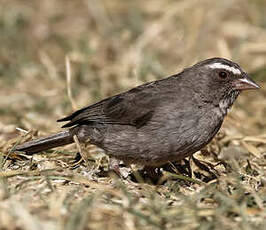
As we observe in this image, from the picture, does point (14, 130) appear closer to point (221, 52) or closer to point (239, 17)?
point (221, 52)

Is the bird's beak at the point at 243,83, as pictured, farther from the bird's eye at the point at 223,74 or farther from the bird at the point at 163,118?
the bird's eye at the point at 223,74

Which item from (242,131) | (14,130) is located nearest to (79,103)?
(14,130)

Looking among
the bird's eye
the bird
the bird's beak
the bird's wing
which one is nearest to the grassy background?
the bird

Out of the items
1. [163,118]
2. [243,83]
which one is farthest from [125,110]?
[243,83]

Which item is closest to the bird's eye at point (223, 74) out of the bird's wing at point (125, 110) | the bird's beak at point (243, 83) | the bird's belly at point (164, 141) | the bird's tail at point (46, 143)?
the bird's beak at point (243, 83)

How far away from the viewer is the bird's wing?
5977 mm

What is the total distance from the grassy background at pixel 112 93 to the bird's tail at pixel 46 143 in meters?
0.09

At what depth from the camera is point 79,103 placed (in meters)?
8.72

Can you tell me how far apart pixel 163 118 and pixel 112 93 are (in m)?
3.34

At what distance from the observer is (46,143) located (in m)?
6.31

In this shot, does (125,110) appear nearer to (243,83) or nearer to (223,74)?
(223,74)

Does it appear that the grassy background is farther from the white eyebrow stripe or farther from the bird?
the white eyebrow stripe

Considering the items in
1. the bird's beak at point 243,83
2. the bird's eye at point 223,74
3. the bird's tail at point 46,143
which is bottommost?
the bird's tail at point 46,143

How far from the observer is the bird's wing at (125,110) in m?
5.98
